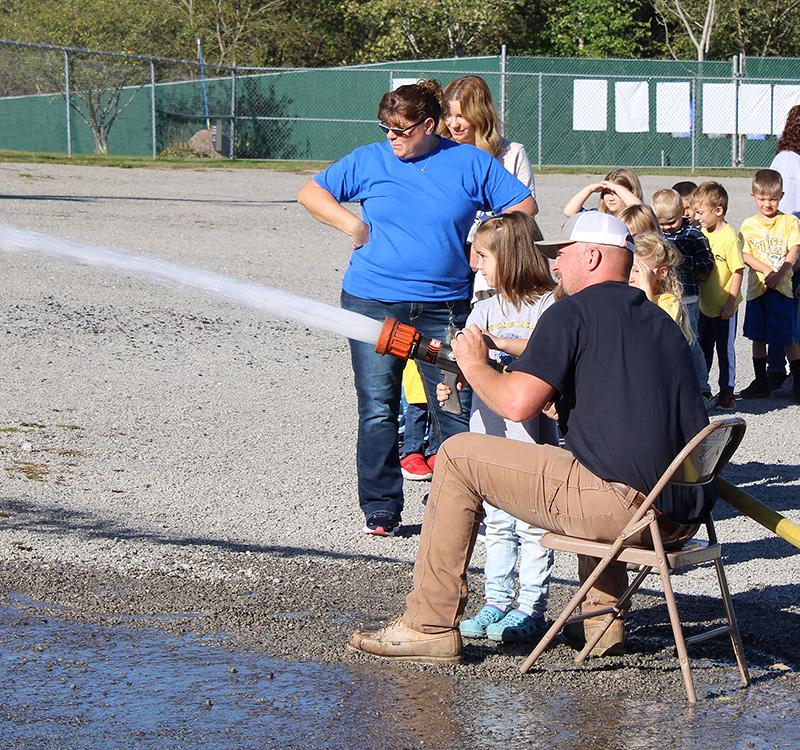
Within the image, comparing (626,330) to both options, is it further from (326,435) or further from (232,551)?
(326,435)

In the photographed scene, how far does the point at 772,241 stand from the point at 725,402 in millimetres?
1403

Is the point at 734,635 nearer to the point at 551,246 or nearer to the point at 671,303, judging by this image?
the point at 551,246

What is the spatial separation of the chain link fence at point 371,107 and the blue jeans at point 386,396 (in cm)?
2085

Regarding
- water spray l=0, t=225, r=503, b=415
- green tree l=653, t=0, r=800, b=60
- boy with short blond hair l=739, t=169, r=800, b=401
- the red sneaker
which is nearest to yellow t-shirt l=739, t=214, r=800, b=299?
boy with short blond hair l=739, t=169, r=800, b=401

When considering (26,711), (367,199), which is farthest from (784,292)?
(26,711)

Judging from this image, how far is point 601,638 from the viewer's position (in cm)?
418

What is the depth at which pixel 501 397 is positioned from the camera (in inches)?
149

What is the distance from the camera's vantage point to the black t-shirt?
3.73m

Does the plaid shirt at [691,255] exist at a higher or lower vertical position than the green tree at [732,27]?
lower

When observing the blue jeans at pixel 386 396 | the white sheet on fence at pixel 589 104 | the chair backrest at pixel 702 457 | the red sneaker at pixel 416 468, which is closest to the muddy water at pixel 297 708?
the chair backrest at pixel 702 457

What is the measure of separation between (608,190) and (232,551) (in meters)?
3.48

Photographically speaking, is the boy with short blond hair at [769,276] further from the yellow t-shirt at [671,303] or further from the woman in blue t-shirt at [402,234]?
the woman in blue t-shirt at [402,234]

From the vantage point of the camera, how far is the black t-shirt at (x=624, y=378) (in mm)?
3732

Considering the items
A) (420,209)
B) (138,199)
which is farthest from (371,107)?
(420,209)
